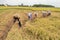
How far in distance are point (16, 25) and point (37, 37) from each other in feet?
8.43

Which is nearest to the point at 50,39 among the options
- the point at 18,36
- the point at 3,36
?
the point at 18,36

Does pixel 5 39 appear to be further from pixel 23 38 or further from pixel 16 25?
pixel 16 25

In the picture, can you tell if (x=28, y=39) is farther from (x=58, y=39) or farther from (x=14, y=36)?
(x=58, y=39)

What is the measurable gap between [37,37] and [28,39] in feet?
1.54

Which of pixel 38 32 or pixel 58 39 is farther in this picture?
pixel 38 32

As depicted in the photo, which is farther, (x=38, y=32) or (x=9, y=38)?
(x=38, y=32)

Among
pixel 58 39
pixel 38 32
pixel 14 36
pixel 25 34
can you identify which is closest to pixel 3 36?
pixel 14 36

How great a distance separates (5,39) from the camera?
24.3ft

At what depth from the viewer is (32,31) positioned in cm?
870

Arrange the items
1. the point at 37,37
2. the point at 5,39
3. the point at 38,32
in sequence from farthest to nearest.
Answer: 1. the point at 38,32
2. the point at 37,37
3. the point at 5,39

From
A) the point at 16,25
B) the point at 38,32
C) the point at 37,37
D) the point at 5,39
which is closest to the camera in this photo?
the point at 5,39

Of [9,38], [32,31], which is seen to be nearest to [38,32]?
[32,31]

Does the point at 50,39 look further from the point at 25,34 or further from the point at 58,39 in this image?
the point at 25,34

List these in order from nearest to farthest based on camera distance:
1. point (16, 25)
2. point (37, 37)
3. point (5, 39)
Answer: point (5, 39), point (37, 37), point (16, 25)
